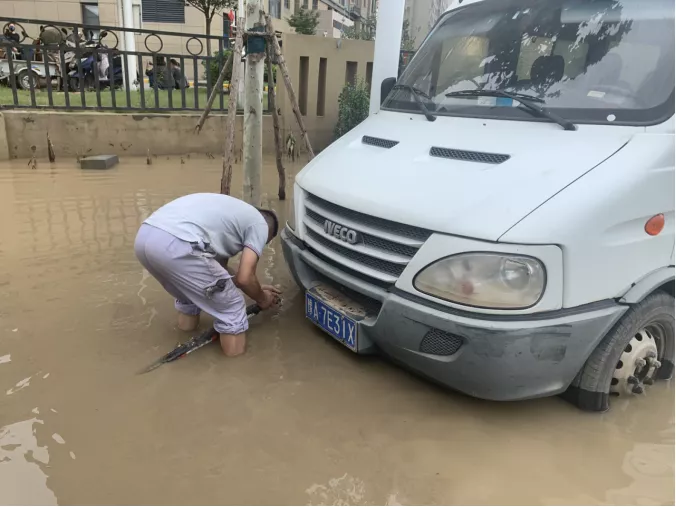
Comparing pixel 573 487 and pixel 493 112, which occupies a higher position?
pixel 493 112

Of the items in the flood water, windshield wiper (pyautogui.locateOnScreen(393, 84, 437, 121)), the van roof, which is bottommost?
the flood water

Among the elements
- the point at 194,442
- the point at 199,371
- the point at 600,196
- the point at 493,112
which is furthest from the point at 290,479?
the point at 493,112

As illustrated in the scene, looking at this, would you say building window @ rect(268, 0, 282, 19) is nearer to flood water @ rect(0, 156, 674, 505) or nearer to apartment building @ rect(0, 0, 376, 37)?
apartment building @ rect(0, 0, 376, 37)

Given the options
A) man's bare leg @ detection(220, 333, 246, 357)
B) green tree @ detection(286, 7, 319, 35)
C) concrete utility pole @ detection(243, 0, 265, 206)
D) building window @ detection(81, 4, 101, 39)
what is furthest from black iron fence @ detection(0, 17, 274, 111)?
man's bare leg @ detection(220, 333, 246, 357)

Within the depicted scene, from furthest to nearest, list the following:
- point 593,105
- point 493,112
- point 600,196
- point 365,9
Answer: point 365,9
point 493,112
point 593,105
point 600,196

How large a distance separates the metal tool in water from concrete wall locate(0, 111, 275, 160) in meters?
6.69

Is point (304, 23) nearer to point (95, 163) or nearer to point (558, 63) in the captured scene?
point (95, 163)

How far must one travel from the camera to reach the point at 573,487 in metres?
2.26

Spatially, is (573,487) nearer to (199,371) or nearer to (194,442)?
(194,442)

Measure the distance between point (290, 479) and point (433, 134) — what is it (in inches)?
75.1

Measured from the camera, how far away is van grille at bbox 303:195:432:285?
8.23ft

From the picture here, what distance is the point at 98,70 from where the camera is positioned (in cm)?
926

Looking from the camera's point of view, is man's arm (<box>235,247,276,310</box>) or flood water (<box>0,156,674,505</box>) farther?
man's arm (<box>235,247,276,310</box>)

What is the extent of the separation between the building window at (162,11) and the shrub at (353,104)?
19085 mm
